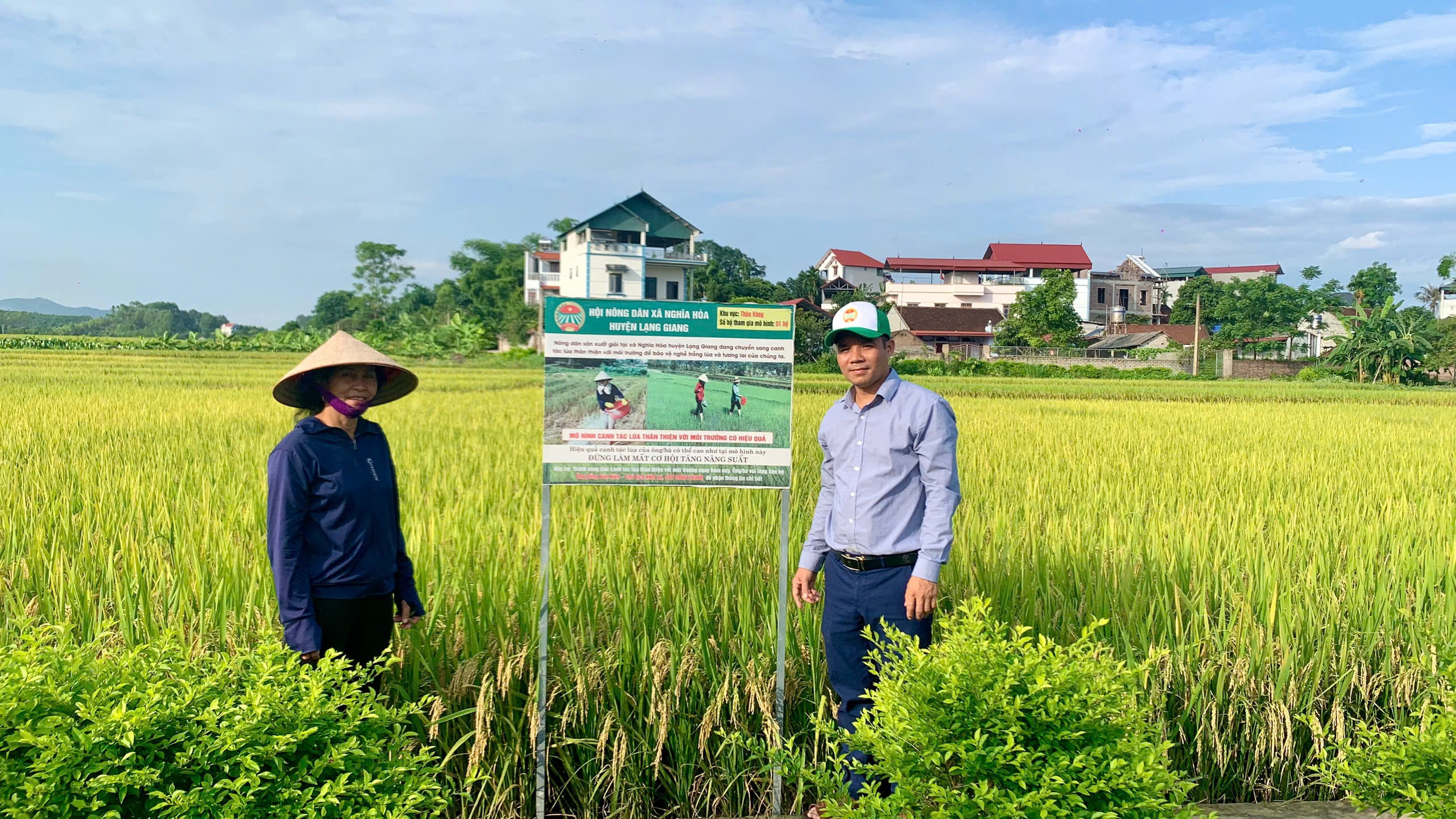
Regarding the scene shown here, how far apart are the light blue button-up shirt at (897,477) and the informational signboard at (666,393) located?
22 cm

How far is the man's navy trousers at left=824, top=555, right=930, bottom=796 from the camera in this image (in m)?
2.72

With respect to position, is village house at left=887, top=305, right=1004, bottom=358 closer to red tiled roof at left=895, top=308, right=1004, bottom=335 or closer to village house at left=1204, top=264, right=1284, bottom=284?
red tiled roof at left=895, top=308, right=1004, bottom=335

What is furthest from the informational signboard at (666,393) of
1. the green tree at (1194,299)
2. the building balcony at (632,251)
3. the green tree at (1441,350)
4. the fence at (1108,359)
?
the green tree at (1194,299)

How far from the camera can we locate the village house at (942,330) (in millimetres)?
53531

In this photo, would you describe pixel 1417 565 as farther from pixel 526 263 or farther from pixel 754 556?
pixel 526 263

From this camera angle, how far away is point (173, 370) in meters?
23.5

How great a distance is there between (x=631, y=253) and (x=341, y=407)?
147 feet

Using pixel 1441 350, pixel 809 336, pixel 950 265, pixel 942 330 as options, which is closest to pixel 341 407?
pixel 809 336

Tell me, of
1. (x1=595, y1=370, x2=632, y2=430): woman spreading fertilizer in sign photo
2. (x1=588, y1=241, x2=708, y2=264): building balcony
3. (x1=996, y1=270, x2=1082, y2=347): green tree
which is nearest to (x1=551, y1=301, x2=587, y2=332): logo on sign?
(x1=595, y1=370, x2=632, y2=430): woman spreading fertilizer in sign photo

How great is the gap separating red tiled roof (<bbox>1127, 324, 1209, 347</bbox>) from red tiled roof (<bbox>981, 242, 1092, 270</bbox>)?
40.6ft

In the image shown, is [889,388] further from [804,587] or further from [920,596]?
[804,587]

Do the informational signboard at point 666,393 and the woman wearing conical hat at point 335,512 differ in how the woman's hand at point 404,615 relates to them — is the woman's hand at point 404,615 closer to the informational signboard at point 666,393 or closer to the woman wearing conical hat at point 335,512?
the woman wearing conical hat at point 335,512

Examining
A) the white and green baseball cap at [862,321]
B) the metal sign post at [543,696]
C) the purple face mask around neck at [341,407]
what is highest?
the white and green baseball cap at [862,321]

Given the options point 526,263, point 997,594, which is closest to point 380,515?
point 997,594
